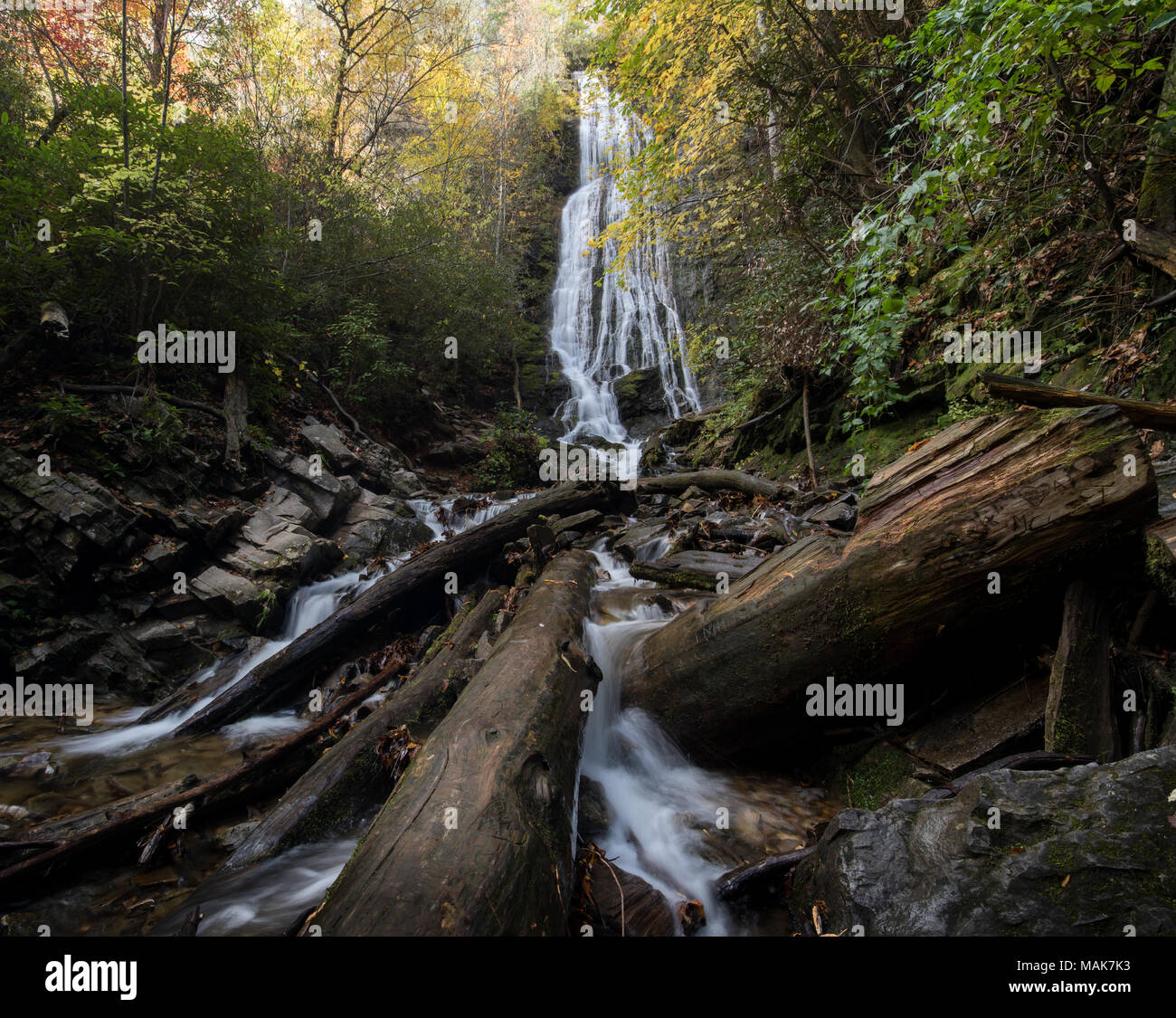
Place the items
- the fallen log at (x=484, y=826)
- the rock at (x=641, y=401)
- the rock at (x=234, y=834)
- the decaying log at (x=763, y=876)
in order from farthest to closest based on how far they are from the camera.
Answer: the rock at (x=641, y=401)
the rock at (x=234, y=834)
the decaying log at (x=763, y=876)
the fallen log at (x=484, y=826)

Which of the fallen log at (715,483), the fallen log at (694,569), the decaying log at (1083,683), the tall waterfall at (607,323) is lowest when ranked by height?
the decaying log at (1083,683)

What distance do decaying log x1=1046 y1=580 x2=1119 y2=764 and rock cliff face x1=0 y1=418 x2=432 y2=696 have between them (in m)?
7.79

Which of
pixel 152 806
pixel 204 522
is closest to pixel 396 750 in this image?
pixel 152 806

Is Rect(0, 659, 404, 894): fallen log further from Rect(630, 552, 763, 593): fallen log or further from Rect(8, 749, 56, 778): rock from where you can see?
Rect(630, 552, 763, 593): fallen log

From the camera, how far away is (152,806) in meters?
3.54

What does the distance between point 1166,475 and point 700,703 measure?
11.2ft

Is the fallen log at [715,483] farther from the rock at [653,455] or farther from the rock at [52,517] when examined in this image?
the rock at [52,517]

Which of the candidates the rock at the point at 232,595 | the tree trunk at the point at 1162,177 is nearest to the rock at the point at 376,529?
the rock at the point at 232,595

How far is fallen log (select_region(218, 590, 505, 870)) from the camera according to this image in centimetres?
329

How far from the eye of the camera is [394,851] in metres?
1.90

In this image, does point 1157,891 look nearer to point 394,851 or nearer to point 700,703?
point 700,703

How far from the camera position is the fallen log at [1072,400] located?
9.07ft

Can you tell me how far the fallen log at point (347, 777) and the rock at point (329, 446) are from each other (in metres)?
7.34

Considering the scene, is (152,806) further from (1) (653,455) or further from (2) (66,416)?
(1) (653,455)
